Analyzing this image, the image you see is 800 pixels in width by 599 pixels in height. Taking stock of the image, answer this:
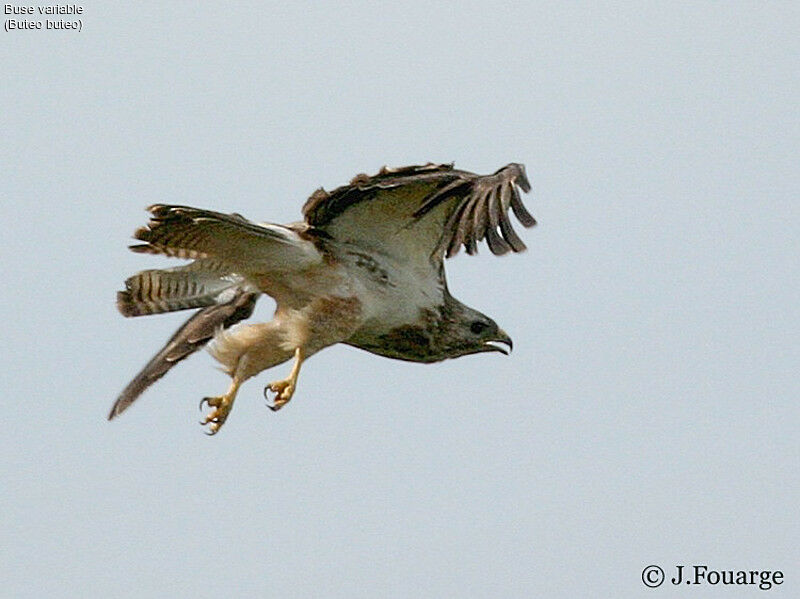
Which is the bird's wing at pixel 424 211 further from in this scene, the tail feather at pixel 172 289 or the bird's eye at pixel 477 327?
the tail feather at pixel 172 289

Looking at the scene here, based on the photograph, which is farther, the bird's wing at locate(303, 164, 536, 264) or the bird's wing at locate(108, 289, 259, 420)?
the bird's wing at locate(108, 289, 259, 420)

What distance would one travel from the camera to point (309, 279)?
498 inches

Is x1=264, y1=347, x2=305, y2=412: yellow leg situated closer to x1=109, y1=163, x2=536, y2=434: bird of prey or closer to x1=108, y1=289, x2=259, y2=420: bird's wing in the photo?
x1=109, y1=163, x2=536, y2=434: bird of prey

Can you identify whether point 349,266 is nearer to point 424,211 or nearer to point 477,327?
point 424,211

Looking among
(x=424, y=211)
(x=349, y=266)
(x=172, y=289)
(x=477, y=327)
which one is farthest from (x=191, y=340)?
(x=424, y=211)

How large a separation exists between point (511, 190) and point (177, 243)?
2020 mm

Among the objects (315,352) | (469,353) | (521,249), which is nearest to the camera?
(521,249)

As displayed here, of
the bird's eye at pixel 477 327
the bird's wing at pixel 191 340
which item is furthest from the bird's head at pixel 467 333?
the bird's wing at pixel 191 340

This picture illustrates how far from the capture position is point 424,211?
40.8ft

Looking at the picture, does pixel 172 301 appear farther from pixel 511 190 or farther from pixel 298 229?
pixel 511 190

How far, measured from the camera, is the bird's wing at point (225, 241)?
39.2ft

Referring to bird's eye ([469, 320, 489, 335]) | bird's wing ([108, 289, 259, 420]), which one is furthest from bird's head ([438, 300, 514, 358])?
bird's wing ([108, 289, 259, 420])

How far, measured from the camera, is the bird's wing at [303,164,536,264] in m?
11.8

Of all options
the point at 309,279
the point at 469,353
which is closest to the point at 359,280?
the point at 309,279
